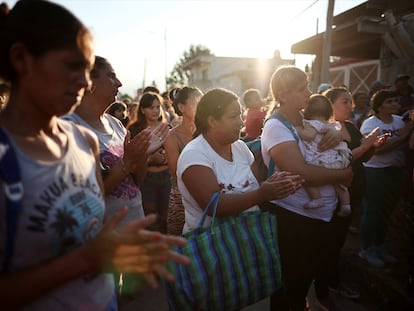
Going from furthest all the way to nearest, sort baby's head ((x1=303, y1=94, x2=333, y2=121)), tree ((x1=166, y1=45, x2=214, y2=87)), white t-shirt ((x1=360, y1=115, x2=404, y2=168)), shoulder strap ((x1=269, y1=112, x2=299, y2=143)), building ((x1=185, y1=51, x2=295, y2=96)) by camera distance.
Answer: tree ((x1=166, y1=45, x2=214, y2=87)) → building ((x1=185, y1=51, x2=295, y2=96)) → white t-shirt ((x1=360, y1=115, x2=404, y2=168)) → baby's head ((x1=303, y1=94, x2=333, y2=121)) → shoulder strap ((x1=269, y1=112, x2=299, y2=143))

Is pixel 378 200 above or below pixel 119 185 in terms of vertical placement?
below

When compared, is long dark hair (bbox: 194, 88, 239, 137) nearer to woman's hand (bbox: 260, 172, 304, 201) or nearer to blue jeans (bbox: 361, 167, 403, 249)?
woman's hand (bbox: 260, 172, 304, 201)

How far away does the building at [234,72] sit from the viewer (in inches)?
1144

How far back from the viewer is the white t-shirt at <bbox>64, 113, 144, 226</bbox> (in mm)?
2178

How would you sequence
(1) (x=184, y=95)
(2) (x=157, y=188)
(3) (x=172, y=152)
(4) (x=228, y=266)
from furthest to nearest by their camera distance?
(2) (x=157, y=188) → (1) (x=184, y=95) → (3) (x=172, y=152) → (4) (x=228, y=266)

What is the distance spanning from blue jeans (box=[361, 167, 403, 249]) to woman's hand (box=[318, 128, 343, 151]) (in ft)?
6.19

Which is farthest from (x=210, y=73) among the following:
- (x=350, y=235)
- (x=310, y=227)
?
(x=310, y=227)

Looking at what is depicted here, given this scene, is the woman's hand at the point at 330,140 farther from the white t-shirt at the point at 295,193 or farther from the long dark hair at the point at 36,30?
the long dark hair at the point at 36,30

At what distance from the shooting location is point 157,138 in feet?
7.41

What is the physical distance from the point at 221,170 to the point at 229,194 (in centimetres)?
19

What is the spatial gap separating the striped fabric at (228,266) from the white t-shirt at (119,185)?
64 cm

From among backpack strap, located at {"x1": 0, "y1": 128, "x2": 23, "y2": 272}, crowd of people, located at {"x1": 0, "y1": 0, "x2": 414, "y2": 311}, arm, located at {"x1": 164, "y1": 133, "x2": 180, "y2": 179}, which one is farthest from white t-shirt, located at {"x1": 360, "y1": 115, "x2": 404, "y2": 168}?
backpack strap, located at {"x1": 0, "y1": 128, "x2": 23, "y2": 272}

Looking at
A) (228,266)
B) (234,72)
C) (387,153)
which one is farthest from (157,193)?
(234,72)

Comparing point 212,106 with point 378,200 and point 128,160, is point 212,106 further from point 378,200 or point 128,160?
point 378,200
